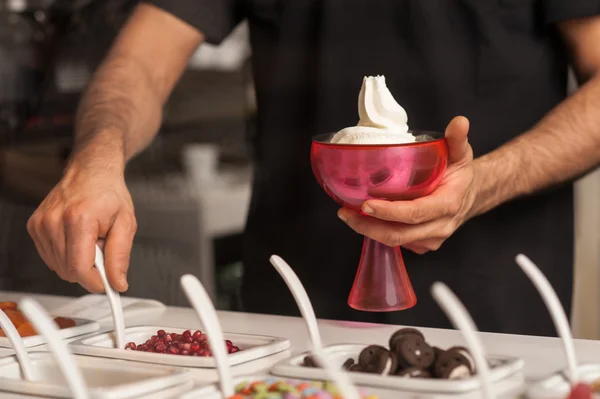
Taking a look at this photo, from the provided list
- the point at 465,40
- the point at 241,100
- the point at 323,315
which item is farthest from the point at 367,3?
the point at 241,100

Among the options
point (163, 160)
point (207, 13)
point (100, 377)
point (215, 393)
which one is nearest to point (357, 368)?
point (215, 393)

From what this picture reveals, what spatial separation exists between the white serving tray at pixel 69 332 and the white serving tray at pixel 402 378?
34 centimetres

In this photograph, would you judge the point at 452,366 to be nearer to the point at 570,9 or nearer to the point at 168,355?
the point at 168,355

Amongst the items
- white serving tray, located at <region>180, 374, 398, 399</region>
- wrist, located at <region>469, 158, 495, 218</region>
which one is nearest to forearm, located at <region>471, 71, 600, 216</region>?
wrist, located at <region>469, 158, 495, 218</region>

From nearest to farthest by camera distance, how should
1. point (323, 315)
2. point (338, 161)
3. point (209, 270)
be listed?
point (338, 161)
point (323, 315)
point (209, 270)

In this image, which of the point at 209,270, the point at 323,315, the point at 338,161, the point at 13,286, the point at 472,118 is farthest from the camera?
the point at 13,286

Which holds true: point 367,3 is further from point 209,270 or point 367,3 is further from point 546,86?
point 209,270

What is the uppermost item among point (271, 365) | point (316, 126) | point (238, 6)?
point (238, 6)

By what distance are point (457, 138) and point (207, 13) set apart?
0.78m

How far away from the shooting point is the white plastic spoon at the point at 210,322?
81 cm

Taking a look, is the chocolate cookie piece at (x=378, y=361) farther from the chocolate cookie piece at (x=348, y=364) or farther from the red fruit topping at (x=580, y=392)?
the red fruit topping at (x=580, y=392)

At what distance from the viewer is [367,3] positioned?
61.5 inches

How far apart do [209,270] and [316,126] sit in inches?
37.4

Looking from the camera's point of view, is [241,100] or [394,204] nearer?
[394,204]
